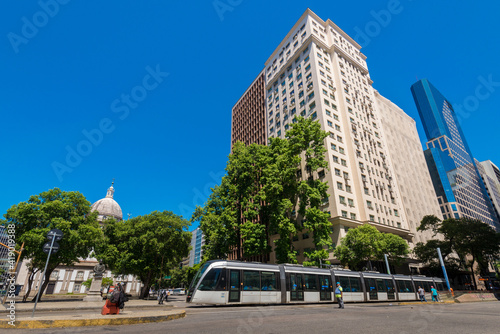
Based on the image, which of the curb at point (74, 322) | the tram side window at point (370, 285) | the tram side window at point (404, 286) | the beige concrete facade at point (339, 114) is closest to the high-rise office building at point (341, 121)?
the beige concrete facade at point (339, 114)

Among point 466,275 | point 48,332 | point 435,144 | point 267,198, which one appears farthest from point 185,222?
point 435,144

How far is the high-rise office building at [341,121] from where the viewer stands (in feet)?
123

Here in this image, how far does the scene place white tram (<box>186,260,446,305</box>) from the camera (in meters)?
16.1

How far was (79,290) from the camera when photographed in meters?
69.5

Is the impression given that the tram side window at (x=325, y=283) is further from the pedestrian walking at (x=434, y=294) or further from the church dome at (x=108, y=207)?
the church dome at (x=108, y=207)

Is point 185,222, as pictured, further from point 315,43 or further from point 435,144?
point 435,144

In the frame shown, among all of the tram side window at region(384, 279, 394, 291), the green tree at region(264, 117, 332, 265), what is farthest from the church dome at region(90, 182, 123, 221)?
the tram side window at region(384, 279, 394, 291)

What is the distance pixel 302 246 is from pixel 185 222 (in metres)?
17.3

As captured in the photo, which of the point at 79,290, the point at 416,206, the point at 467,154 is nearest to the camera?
the point at 416,206

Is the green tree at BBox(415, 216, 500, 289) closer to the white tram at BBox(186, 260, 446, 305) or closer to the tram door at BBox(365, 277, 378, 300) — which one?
the white tram at BBox(186, 260, 446, 305)

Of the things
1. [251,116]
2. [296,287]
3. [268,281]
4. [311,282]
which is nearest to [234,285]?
[268,281]

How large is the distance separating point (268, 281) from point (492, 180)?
6984 inches

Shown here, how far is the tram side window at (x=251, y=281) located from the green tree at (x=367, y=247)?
15.9 m

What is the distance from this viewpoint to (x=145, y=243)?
31719 millimetres
